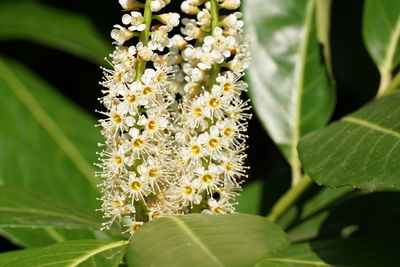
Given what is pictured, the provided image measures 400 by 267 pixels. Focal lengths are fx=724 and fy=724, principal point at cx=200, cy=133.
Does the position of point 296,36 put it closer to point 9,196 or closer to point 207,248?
point 9,196

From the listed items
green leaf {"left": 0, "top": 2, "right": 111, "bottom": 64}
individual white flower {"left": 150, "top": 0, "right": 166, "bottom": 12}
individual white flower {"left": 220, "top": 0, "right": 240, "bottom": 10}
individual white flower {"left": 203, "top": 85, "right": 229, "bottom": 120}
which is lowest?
green leaf {"left": 0, "top": 2, "right": 111, "bottom": 64}

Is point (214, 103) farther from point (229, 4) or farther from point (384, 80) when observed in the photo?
point (384, 80)

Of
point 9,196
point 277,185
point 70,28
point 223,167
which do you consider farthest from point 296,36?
point 70,28

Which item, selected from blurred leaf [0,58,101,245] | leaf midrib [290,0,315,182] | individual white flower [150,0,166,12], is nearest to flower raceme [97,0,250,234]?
individual white flower [150,0,166,12]

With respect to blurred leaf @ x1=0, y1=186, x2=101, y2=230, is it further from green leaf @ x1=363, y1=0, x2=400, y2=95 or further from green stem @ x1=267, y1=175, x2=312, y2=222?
green leaf @ x1=363, y1=0, x2=400, y2=95

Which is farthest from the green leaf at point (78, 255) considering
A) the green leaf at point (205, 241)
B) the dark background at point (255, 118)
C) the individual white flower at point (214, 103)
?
the dark background at point (255, 118)

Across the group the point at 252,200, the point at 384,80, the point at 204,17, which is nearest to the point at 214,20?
the point at 204,17

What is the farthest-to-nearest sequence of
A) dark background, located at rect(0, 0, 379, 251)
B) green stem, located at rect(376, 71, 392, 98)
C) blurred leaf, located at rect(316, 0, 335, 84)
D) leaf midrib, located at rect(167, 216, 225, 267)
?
dark background, located at rect(0, 0, 379, 251), blurred leaf, located at rect(316, 0, 335, 84), green stem, located at rect(376, 71, 392, 98), leaf midrib, located at rect(167, 216, 225, 267)
